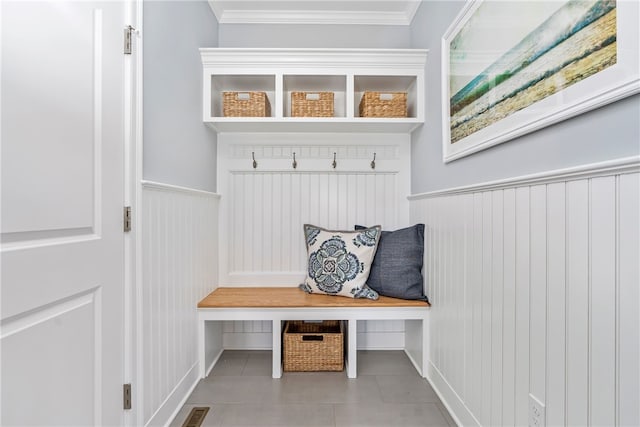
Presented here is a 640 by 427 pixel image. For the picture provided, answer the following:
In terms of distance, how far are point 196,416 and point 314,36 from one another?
2481mm

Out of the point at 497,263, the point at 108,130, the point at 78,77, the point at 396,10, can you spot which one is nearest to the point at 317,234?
the point at 497,263

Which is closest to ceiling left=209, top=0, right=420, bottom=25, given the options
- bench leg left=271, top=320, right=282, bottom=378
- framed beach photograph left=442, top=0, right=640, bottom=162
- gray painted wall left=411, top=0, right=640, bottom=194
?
gray painted wall left=411, top=0, right=640, bottom=194

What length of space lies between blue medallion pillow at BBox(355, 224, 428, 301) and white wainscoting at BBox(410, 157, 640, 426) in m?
0.40

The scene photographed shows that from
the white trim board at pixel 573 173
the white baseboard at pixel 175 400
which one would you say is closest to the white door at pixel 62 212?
the white baseboard at pixel 175 400

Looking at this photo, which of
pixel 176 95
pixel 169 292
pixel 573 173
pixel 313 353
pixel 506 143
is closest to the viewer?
pixel 573 173

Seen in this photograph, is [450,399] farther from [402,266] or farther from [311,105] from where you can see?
[311,105]

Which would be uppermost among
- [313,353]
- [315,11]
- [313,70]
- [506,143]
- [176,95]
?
[315,11]

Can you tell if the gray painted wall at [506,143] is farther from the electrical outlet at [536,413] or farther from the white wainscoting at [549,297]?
the electrical outlet at [536,413]

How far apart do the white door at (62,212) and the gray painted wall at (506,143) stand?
4.59 feet

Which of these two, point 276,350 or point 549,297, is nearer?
point 549,297

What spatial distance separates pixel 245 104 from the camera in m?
2.06

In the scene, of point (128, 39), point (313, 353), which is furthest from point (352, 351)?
point (128, 39)

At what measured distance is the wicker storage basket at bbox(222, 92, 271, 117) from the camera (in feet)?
6.77

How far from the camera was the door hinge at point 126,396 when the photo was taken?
1189mm
